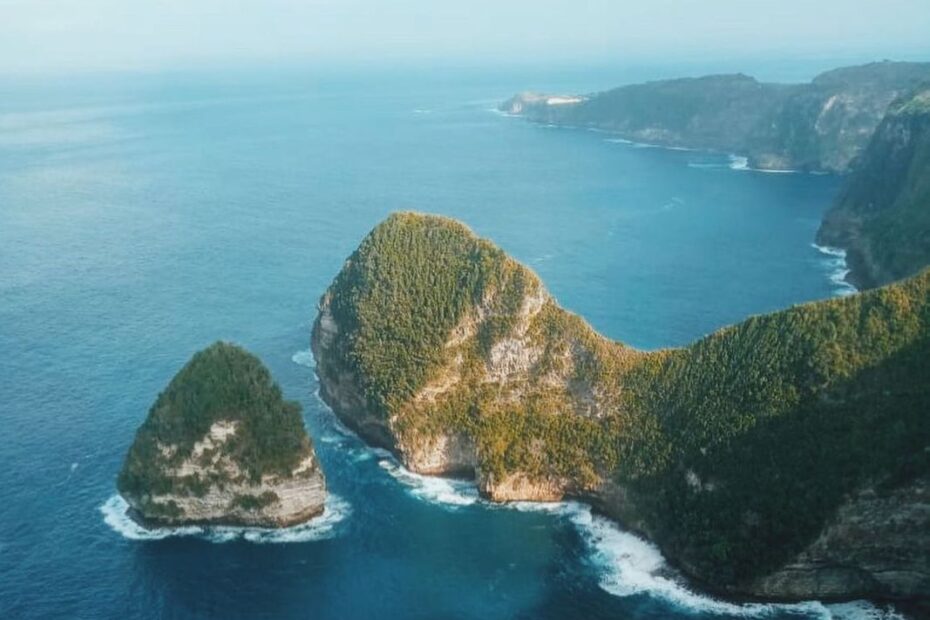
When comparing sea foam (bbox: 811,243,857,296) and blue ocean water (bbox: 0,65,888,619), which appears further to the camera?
sea foam (bbox: 811,243,857,296)

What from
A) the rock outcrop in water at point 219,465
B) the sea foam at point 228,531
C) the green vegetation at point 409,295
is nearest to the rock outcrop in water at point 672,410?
the green vegetation at point 409,295

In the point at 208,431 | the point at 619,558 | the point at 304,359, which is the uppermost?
the point at 208,431

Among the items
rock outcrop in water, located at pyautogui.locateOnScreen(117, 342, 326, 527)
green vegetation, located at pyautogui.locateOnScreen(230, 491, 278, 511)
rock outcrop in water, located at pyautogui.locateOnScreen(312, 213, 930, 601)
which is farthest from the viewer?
green vegetation, located at pyautogui.locateOnScreen(230, 491, 278, 511)

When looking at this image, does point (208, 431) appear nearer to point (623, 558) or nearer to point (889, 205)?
point (623, 558)

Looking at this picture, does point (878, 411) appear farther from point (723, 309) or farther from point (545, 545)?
point (723, 309)

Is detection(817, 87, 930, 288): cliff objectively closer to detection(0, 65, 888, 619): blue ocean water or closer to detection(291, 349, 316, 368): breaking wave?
detection(0, 65, 888, 619): blue ocean water

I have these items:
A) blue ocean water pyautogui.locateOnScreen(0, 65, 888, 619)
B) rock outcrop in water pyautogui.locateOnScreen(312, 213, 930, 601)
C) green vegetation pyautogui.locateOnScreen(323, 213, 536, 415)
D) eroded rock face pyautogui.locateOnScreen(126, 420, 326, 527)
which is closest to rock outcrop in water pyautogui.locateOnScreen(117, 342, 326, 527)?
eroded rock face pyautogui.locateOnScreen(126, 420, 326, 527)

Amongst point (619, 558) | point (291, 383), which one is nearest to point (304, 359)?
point (291, 383)
